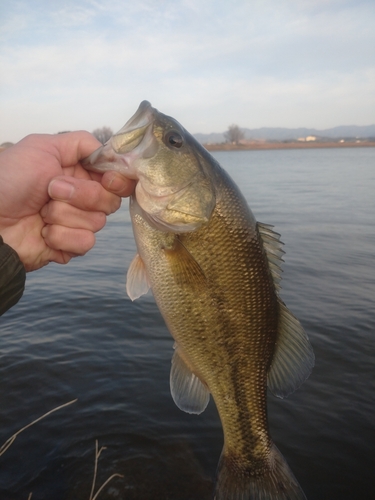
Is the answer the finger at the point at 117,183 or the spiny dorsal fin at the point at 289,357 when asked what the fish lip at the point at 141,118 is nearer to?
the finger at the point at 117,183

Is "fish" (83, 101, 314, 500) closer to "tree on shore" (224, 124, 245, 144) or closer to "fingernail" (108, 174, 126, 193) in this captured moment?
"fingernail" (108, 174, 126, 193)

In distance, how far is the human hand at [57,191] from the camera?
2971 mm

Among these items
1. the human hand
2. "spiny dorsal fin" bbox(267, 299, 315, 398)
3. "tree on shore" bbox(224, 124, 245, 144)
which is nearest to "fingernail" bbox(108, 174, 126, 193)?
the human hand

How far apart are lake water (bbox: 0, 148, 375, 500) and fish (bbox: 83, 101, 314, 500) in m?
2.57

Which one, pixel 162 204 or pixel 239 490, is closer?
pixel 162 204

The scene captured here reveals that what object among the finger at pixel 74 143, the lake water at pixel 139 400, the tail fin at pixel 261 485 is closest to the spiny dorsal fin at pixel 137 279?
the finger at pixel 74 143

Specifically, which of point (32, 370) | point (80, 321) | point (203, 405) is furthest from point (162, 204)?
point (80, 321)

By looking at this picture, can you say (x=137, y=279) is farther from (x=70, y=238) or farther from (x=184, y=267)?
(x=70, y=238)

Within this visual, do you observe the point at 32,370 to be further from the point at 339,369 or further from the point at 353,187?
the point at 353,187

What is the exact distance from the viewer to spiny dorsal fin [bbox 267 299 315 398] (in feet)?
9.58

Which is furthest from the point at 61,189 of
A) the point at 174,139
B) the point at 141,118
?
the point at 174,139

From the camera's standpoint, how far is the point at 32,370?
7.29m

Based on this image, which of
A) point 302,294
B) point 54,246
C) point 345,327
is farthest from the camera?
point 302,294

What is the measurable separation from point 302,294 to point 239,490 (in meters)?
7.91
